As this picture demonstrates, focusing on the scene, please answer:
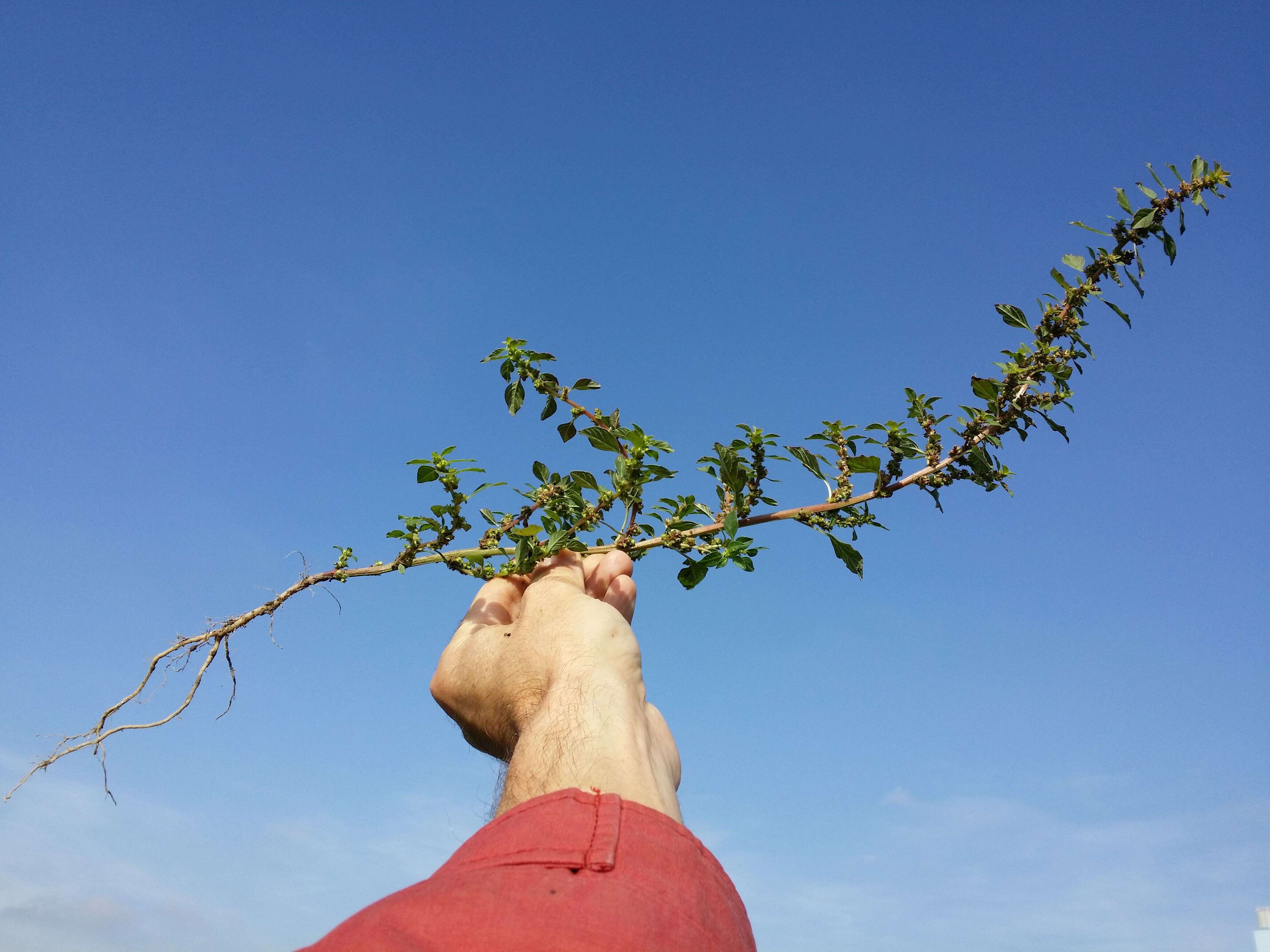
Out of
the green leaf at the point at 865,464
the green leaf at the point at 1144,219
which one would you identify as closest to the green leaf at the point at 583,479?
the green leaf at the point at 865,464

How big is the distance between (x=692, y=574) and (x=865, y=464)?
602mm

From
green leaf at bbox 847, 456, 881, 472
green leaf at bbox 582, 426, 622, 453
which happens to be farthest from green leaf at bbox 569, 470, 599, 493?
green leaf at bbox 847, 456, 881, 472

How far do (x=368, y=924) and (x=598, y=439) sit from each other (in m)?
1.66

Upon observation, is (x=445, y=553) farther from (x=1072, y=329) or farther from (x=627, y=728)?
(x=1072, y=329)

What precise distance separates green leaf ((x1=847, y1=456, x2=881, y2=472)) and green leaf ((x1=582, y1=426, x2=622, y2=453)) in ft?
2.30

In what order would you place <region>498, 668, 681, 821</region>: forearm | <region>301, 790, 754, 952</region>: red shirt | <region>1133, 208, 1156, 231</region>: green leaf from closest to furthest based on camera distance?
<region>301, 790, 754, 952</region>: red shirt → <region>498, 668, 681, 821</region>: forearm → <region>1133, 208, 1156, 231</region>: green leaf

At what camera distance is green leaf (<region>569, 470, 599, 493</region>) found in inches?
98.6

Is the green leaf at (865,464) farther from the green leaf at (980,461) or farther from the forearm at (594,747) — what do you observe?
the forearm at (594,747)

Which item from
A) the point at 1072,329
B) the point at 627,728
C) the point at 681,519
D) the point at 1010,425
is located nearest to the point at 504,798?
the point at 627,728

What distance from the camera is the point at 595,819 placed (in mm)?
1316

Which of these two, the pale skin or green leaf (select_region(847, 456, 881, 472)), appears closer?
the pale skin

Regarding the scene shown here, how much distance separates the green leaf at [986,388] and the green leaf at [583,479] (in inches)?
45.5

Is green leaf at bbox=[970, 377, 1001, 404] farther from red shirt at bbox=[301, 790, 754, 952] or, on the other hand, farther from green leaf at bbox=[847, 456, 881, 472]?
red shirt at bbox=[301, 790, 754, 952]

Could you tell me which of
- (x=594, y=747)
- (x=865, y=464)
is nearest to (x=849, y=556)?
(x=865, y=464)
